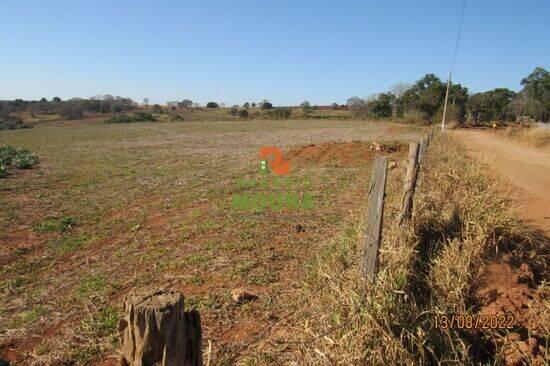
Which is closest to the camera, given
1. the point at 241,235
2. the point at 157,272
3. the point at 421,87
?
the point at 157,272

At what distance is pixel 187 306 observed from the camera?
163 inches

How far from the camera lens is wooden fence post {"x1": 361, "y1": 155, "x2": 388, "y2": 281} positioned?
118 inches

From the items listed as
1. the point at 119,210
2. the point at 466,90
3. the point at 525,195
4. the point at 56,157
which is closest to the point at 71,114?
the point at 56,157

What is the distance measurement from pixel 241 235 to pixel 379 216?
3.72 metres

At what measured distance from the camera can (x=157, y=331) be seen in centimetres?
137

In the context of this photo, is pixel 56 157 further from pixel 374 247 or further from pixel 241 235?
pixel 374 247

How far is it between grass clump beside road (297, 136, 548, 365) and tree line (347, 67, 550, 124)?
43.9m

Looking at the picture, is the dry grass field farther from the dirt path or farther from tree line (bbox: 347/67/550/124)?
tree line (bbox: 347/67/550/124)

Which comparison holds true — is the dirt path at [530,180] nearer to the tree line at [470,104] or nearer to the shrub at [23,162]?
the shrub at [23,162]

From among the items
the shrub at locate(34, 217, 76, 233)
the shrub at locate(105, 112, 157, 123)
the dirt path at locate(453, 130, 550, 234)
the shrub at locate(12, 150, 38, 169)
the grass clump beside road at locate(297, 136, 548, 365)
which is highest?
the grass clump beside road at locate(297, 136, 548, 365)

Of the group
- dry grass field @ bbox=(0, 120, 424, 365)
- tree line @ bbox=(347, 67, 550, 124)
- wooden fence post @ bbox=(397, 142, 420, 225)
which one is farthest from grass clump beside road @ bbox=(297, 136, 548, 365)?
tree line @ bbox=(347, 67, 550, 124)

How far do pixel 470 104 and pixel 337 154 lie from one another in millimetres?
49090
